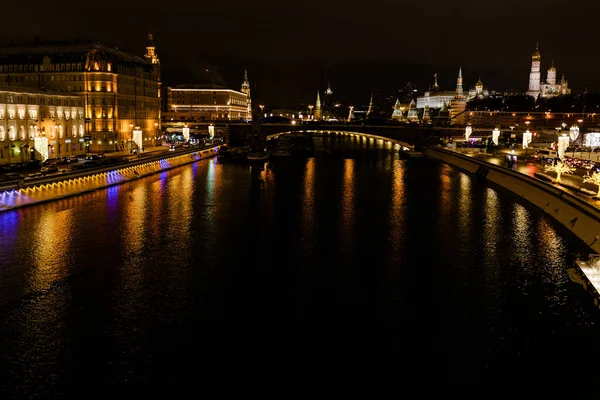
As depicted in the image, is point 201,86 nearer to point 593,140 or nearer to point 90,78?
point 90,78

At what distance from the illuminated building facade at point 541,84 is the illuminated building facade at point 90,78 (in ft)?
465

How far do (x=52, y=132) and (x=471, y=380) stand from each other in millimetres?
50165

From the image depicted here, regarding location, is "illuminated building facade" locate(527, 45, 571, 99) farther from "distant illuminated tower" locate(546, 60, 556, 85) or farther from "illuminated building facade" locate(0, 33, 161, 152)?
"illuminated building facade" locate(0, 33, 161, 152)

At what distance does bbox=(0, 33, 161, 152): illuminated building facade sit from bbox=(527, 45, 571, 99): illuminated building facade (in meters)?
142

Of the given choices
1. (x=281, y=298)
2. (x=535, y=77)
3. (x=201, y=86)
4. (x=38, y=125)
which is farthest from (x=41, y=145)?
(x=535, y=77)

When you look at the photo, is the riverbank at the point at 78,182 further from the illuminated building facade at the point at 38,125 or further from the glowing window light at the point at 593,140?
the glowing window light at the point at 593,140

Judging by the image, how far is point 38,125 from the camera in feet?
165

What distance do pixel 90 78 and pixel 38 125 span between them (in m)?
16.0

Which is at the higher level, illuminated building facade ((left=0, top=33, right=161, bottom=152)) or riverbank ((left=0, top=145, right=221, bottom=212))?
illuminated building facade ((left=0, top=33, right=161, bottom=152))

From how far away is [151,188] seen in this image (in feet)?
145

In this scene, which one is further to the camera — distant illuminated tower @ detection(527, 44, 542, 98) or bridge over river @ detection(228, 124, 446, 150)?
distant illuminated tower @ detection(527, 44, 542, 98)

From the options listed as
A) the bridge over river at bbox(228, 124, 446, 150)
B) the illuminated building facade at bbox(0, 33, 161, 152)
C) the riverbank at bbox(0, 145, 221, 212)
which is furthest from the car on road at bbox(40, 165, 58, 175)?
the bridge over river at bbox(228, 124, 446, 150)

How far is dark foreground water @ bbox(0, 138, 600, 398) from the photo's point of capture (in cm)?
1459

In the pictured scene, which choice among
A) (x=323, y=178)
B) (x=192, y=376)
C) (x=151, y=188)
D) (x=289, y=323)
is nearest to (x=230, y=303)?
(x=289, y=323)
